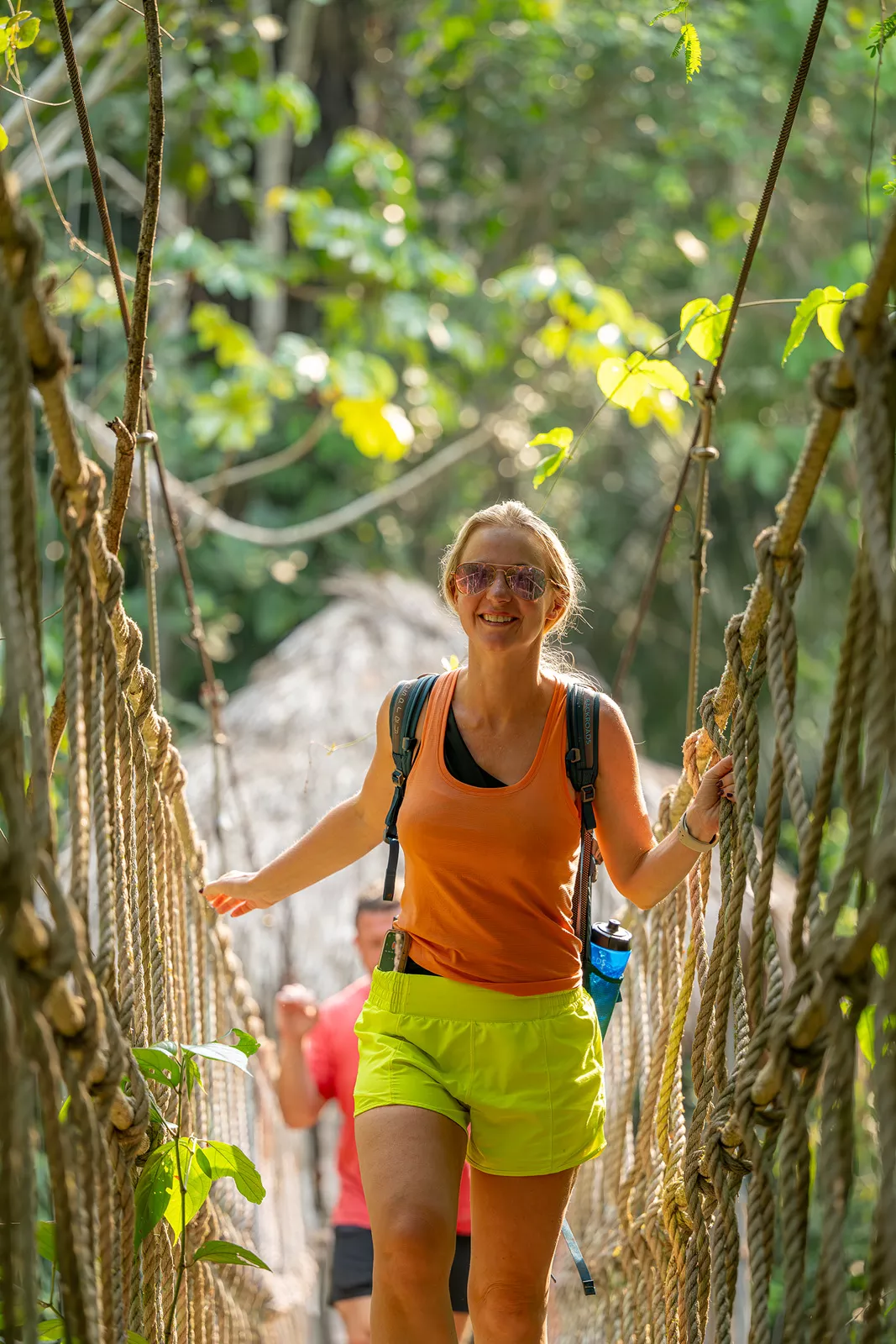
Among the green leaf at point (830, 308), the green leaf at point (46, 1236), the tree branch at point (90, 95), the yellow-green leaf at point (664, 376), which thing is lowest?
the green leaf at point (46, 1236)

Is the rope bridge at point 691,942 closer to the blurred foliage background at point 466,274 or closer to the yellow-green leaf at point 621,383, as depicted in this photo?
the yellow-green leaf at point 621,383

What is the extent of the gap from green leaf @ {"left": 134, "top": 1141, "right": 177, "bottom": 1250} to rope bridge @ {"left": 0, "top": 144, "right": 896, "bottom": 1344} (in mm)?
38

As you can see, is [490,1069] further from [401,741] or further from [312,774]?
[312,774]

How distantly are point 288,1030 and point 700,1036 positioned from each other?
1.14 metres

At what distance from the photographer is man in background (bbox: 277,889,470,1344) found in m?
2.16

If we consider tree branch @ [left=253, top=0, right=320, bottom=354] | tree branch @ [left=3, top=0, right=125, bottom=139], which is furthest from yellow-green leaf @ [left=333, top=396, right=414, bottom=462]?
tree branch @ [left=253, top=0, right=320, bottom=354]

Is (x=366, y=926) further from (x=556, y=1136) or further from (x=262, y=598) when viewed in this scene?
(x=262, y=598)

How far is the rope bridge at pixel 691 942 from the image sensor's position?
792mm

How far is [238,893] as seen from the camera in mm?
1611

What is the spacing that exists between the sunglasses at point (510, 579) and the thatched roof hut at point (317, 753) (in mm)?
1693

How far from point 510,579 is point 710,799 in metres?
0.35

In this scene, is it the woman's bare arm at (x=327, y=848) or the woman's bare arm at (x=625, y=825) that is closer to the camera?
the woman's bare arm at (x=625, y=825)

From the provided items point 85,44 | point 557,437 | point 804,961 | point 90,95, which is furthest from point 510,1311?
point 90,95

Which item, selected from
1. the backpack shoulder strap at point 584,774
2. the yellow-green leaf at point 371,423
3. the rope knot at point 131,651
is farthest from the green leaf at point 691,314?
the yellow-green leaf at point 371,423
